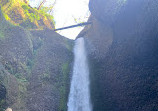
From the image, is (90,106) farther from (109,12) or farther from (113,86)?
(109,12)

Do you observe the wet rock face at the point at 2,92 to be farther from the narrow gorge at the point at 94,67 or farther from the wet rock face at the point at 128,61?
the wet rock face at the point at 128,61

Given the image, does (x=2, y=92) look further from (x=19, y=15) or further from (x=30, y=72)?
(x=19, y=15)

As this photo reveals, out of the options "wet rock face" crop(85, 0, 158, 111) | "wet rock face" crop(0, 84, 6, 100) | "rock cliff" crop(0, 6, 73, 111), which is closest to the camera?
"wet rock face" crop(85, 0, 158, 111)

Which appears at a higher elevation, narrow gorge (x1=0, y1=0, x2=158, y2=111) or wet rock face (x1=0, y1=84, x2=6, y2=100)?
narrow gorge (x1=0, y1=0, x2=158, y2=111)

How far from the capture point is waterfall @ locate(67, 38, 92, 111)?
1266 cm

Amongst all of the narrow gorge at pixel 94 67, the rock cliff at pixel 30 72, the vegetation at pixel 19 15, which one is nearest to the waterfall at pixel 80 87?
the narrow gorge at pixel 94 67

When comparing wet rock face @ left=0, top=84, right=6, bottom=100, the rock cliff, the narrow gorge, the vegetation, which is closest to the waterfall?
the narrow gorge

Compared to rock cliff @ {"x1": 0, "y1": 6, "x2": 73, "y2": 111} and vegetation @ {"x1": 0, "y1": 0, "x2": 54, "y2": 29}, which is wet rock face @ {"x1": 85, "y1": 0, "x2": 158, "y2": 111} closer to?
rock cliff @ {"x1": 0, "y1": 6, "x2": 73, "y2": 111}

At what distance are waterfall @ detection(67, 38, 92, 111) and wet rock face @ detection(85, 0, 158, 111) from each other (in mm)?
641

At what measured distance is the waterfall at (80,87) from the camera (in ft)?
41.5

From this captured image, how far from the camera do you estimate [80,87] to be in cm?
1445

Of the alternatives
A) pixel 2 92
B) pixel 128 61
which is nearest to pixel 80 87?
pixel 128 61

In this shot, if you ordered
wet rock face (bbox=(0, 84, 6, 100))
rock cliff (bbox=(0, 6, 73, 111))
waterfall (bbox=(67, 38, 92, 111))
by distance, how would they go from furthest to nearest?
waterfall (bbox=(67, 38, 92, 111)) → rock cliff (bbox=(0, 6, 73, 111)) → wet rock face (bbox=(0, 84, 6, 100))

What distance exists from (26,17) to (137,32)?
16.9 meters
